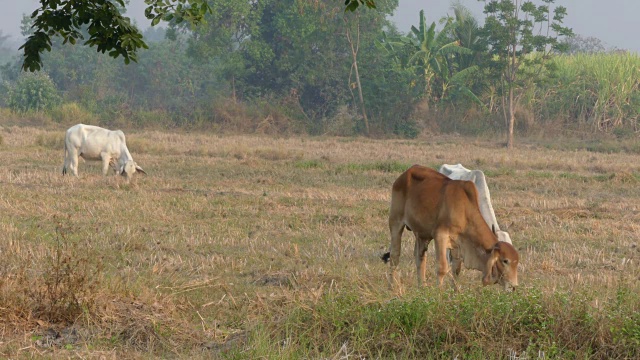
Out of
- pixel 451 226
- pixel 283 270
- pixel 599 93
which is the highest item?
pixel 599 93

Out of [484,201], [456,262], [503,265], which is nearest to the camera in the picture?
[503,265]

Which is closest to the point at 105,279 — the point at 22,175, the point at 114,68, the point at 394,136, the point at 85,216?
the point at 85,216

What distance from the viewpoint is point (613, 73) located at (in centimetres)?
3002

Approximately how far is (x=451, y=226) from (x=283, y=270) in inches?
65.4

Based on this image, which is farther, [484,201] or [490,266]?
[484,201]

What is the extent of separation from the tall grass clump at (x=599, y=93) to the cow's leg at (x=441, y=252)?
23.9 meters

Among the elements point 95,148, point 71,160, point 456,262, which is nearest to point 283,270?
point 456,262

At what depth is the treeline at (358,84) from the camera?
30359mm

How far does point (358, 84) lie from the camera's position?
1251 inches

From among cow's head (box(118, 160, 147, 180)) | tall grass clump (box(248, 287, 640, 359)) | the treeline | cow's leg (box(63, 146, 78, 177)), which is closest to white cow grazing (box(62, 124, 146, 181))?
cow's leg (box(63, 146, 78, 177))

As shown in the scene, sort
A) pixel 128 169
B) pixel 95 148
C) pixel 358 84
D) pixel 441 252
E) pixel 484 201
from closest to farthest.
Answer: pixel 441 252
pixel 484 201
pixel 128 169
pixel 95 148
pixel 358 84

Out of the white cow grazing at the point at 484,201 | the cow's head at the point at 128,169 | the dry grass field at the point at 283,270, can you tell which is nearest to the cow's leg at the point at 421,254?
the dry grass field at the point at 283,270

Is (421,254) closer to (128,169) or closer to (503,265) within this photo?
(503,265)

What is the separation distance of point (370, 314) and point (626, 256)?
441cm
